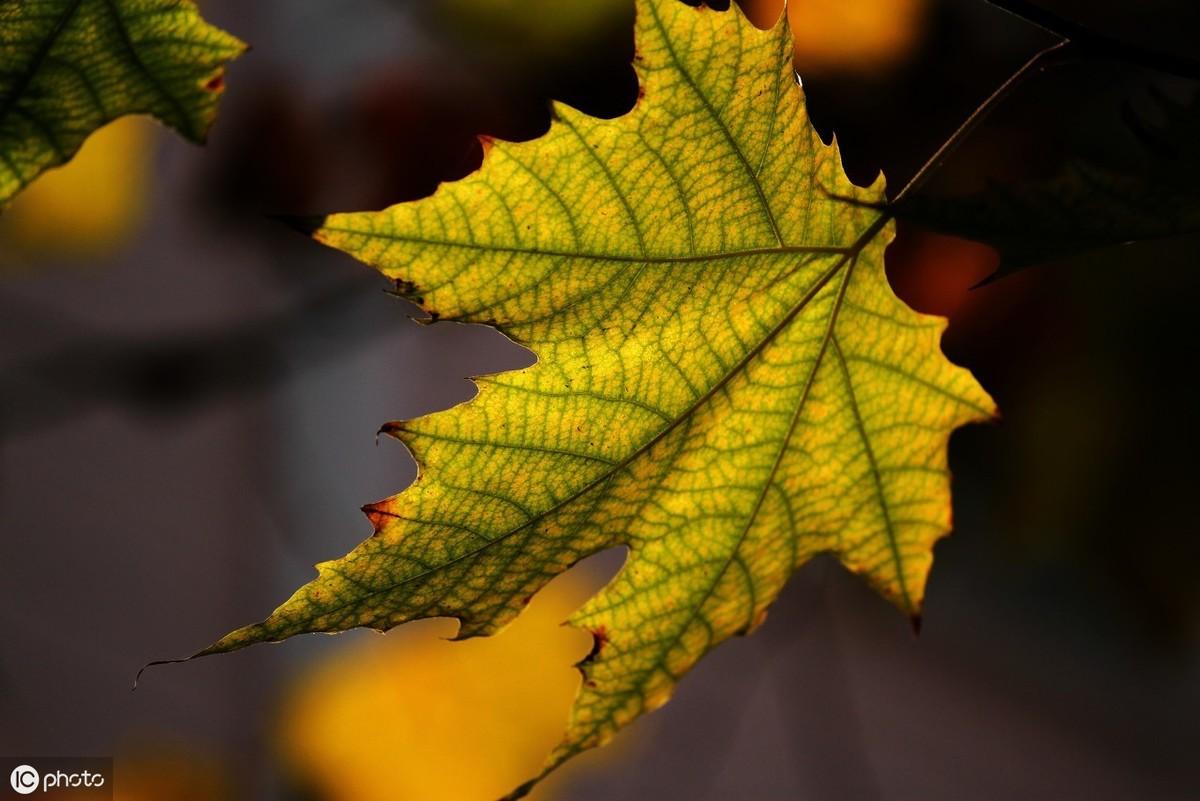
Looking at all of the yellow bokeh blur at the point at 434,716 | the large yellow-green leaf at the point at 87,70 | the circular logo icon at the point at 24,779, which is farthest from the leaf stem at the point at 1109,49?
the circular logo icon at the point at 24,779

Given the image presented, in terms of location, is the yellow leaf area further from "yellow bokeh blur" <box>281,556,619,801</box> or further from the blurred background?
"yellow bokeh blur" <box>281,556,619,801</box>

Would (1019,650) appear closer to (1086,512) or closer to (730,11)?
(1086,512)

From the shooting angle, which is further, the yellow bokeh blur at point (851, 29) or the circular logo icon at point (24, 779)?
the circular logo icon at point (24, 779)

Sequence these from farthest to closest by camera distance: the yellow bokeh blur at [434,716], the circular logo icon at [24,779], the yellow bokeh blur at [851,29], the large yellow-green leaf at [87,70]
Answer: the yellow bokeh blur at [434,716] → the circular logo icon at [24,779] → the yellow bokeh blur at [851,29] → the large yellow-green leaf at [87,70]

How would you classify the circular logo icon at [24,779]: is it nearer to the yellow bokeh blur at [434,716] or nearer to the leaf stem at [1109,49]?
the yellow bokeh blur at [434,716]

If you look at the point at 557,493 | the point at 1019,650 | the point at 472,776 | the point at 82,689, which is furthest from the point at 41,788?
the point at 1019,650

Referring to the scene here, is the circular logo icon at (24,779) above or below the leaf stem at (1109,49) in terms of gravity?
above

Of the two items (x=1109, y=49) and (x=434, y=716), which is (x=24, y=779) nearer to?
(x=434, y=716)
